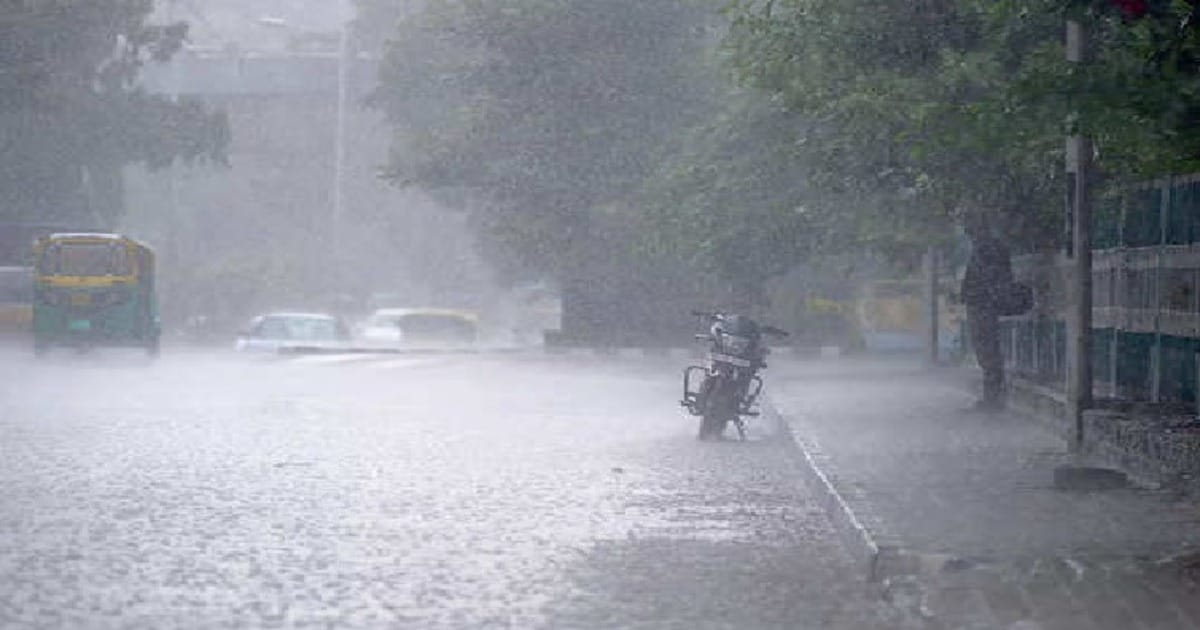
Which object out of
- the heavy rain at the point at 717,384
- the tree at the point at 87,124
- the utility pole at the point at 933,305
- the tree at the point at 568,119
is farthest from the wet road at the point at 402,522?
the tree at the point at 87,124

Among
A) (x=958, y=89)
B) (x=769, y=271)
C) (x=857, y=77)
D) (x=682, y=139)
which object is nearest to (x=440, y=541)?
(x=958, y=89)

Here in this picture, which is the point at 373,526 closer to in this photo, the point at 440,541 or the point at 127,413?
the point at 440,541

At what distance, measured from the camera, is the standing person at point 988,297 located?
77.9ft

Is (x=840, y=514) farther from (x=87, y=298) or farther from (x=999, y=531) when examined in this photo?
(x=87, y=298)

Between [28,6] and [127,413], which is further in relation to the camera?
[28,6]

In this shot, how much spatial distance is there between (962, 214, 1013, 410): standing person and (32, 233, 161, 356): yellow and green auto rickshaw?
2634 cm

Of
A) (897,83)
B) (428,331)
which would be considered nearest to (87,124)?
(428,331)

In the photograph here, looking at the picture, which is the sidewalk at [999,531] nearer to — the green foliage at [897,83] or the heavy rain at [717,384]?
the heavy rain at [717,384]

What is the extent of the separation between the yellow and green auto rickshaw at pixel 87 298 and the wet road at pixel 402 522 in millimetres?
20247

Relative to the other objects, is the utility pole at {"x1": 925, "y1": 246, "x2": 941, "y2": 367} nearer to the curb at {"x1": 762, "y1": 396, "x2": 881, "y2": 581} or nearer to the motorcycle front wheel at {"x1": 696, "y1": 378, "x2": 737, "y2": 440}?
the motorcycle front wheel at {"x1": 696, "y1": 378, "x2": 737, "y2": 440}

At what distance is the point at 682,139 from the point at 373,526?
36908 millimetres

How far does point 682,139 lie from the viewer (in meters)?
49.4

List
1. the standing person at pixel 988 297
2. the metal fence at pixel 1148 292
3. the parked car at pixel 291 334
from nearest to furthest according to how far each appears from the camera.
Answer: the metal fence at pixel 1148 292 < the standing person at pixel 988 297 < the parked car at pixel 291 334

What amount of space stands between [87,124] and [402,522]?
50747 millimetres
